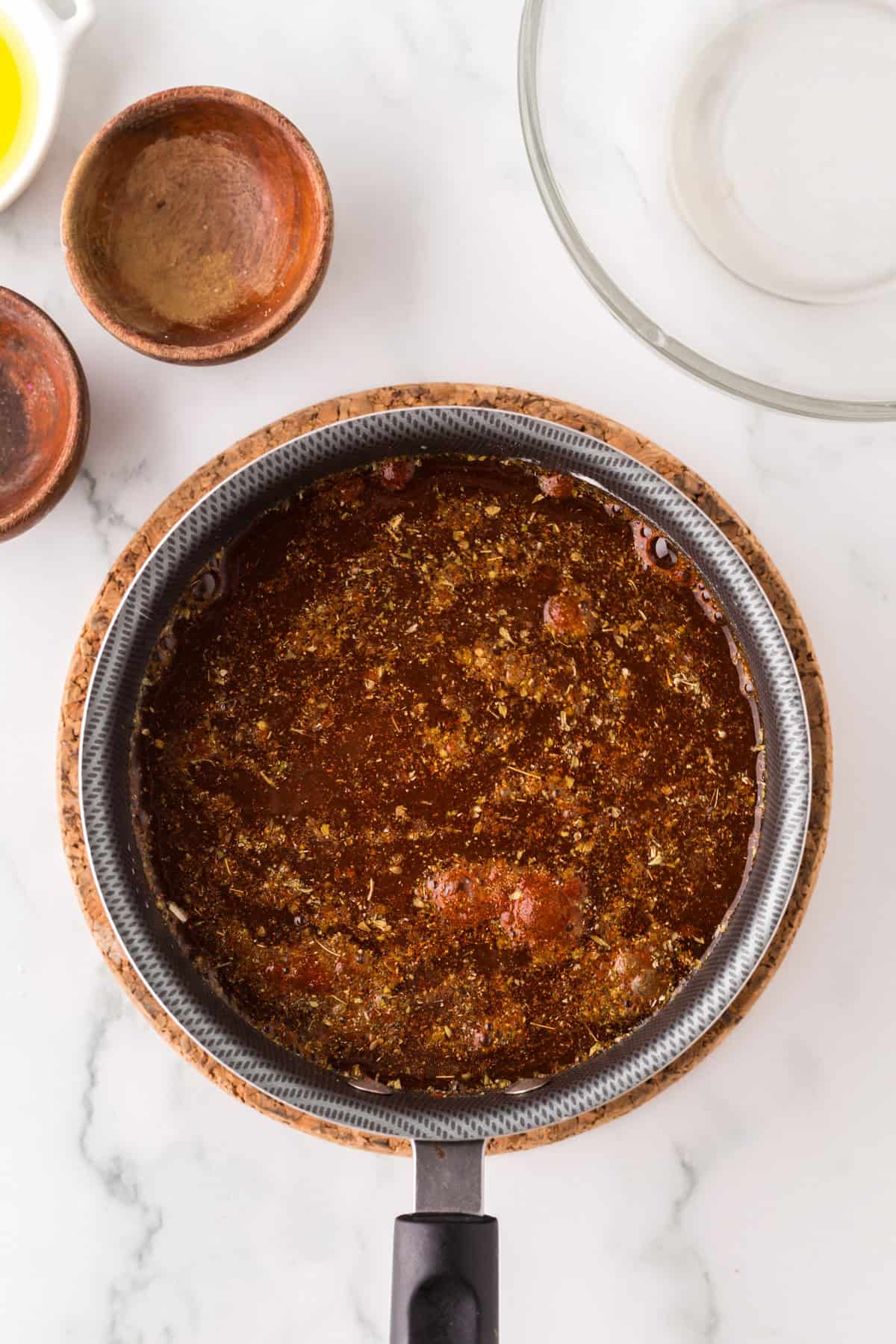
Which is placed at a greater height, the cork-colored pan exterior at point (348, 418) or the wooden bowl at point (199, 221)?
the wooden bowl at point (199, 221)

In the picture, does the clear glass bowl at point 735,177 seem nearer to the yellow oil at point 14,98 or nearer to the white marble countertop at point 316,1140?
the white marble countertop at point 316,1140

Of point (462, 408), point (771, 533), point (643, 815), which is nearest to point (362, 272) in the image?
point (462, 408)

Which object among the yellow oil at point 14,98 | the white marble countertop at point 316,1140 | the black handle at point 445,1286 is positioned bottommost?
the black handle at point 445,1286

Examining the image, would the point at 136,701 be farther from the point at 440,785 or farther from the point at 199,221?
the point at 199,221

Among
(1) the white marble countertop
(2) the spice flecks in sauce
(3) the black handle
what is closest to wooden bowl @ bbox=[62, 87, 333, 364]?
(1) the white marble countertop

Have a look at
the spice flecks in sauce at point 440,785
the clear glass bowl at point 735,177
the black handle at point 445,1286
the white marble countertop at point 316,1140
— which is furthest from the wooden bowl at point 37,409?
the black handle at point 445,1286
